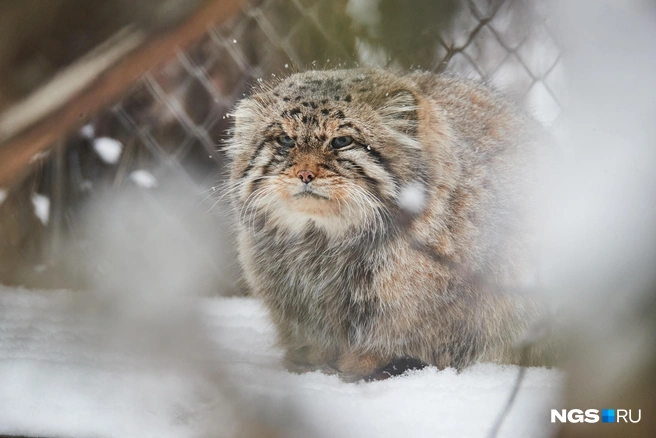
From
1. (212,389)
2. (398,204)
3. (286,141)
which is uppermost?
(286,141)

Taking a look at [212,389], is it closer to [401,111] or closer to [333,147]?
[333,147]

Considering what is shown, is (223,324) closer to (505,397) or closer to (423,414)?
(423,414)

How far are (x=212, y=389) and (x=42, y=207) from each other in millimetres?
496

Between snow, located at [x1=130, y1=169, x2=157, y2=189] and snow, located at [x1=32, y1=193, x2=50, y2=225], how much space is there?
0.18m

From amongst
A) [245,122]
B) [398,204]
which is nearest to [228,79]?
[245,122]

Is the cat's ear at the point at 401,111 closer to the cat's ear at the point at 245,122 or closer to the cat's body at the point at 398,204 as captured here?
the cat's body at the point at 398,204

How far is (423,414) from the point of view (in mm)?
837

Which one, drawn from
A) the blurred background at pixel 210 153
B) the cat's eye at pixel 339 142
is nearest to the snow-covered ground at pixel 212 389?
→ the blurred background at pixel 210 153

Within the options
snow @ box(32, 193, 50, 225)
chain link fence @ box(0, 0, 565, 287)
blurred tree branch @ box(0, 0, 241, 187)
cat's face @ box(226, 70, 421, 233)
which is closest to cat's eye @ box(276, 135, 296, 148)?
cat's face @ box(226, 70, 421, 233)

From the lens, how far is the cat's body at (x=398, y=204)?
869 millimetres

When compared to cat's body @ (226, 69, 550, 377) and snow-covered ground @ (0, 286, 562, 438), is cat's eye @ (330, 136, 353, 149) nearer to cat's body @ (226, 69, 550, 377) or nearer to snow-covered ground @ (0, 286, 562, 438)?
cat's body @ (226, 69, 550, 377)

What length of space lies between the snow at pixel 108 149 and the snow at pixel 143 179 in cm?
4

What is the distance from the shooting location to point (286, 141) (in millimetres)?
878

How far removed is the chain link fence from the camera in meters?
0.88
